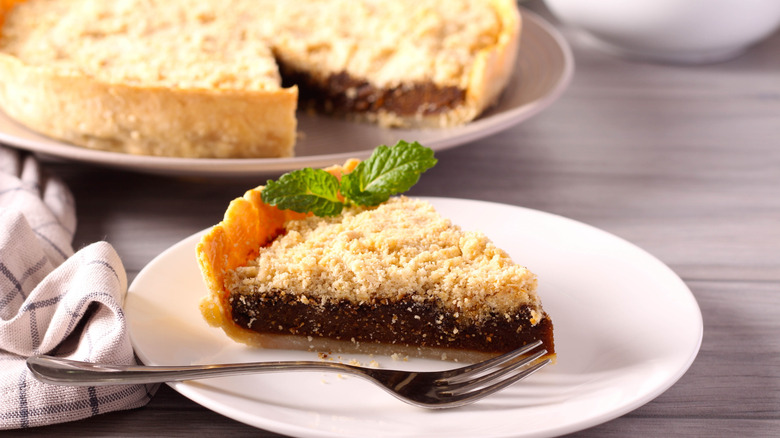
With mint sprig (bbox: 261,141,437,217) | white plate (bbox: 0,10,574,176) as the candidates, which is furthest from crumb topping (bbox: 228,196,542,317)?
white plate (bbox: 0,10,574,176)

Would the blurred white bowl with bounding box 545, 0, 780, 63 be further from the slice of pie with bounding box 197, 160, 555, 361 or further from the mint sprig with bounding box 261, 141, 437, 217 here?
the slice of pie with bounding box 197, 160, 555, 361

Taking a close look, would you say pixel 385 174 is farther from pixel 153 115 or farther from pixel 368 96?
pixel 368 96

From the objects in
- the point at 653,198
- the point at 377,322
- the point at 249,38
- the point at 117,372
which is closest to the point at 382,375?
the point at 377,322

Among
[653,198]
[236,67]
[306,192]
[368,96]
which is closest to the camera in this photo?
[306,192]

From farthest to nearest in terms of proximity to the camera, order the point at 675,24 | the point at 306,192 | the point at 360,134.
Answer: the point at 675,24 → the point at 360,134 → the point at 306,192

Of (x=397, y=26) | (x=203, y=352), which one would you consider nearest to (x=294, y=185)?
(x=203, y=352)

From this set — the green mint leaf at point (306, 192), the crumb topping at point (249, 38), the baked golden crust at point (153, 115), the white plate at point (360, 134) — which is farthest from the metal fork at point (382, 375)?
the crumb topping at point (249, 38)

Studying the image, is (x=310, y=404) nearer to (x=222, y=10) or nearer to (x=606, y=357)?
(x=606, y=357)

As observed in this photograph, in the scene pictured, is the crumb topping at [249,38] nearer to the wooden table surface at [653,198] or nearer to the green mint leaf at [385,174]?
the wooden table surface at [653,198]
